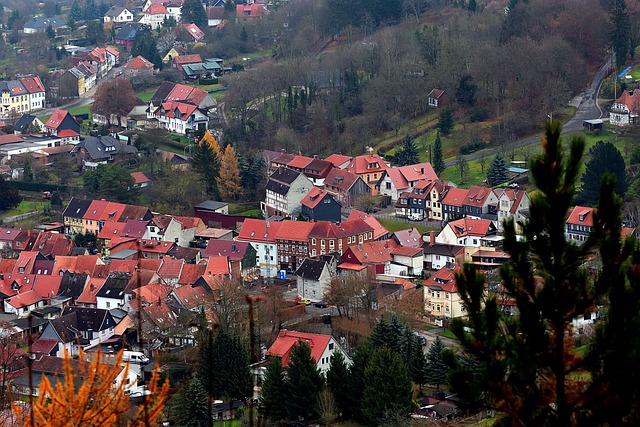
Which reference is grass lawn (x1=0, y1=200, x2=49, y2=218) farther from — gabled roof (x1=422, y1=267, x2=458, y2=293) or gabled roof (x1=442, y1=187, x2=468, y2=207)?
gabled roof (x1=422, y1=267, x2=458, y2=293)

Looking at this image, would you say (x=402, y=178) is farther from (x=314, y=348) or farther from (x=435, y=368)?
(x=435, y=368)

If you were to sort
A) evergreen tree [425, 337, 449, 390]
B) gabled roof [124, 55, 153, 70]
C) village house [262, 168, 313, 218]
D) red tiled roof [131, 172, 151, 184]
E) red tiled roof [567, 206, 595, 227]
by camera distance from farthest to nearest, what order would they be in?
gabled roof [124, 55, 153, 70] < red tiled roof [131, 172, 151, 184] < village house [262, 168, 313, 218] < red tiled roof [567, 206, 595, 227] < evergreen tree [425, 337, 449, 390]

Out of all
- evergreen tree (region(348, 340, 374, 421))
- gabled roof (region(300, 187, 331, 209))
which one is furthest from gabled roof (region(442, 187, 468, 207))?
evergreen tree (region(348, 340, 374, 421))

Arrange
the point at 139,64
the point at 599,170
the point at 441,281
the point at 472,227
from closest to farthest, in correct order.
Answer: the point at 441,281
the point at 472,227
the point at 599,170
the point at 139,64

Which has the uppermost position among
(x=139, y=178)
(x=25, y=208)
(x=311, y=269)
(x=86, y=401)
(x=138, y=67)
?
(x=86, y=401)

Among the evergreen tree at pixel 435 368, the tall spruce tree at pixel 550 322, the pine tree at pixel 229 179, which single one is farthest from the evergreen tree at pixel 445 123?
the tall spruce tree at pixel 550 322

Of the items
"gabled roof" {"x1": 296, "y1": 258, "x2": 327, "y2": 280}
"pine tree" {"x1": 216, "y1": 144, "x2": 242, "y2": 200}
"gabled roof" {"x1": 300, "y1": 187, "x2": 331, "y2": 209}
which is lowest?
"pine tree" {"x1": 216, "y1": 144, "x2": 242, "y2": 200}

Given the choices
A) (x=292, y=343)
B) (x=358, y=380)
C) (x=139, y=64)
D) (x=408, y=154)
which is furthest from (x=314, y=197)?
(x=139, y=64)

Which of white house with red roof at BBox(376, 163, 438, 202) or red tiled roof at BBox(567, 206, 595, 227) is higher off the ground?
red tiled roof at BBox(567, 206, 595, 227)
